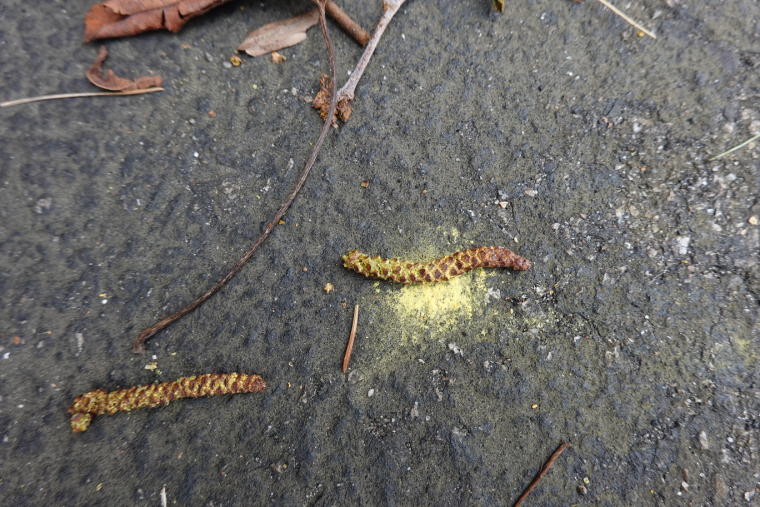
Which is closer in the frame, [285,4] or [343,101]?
[343,101]

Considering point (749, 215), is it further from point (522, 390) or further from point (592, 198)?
point (522, 390)

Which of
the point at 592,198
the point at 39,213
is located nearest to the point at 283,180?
the point at 39,213

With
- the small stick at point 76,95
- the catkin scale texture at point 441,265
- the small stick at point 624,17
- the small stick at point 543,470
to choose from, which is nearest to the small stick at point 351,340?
the catkin scale texture at point 441,265

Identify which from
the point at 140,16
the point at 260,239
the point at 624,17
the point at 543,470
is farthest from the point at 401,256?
the point at 140,16

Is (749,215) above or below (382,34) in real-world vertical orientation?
above

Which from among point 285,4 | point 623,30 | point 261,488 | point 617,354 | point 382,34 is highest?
point 623,30

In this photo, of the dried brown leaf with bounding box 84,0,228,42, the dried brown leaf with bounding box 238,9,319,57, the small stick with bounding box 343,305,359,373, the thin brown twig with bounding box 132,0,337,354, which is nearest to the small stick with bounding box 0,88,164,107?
the dried brown leaf with bounding box 84,0,228,42

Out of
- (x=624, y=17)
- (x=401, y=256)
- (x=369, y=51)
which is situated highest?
(x=624, y=17)

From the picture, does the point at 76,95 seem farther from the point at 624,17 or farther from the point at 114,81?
the point at 624,17
